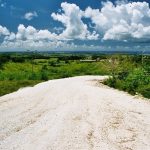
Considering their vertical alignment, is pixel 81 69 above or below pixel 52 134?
below

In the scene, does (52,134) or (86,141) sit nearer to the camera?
(86,141)

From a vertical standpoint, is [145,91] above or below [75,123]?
below

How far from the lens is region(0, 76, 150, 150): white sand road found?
16.6 m

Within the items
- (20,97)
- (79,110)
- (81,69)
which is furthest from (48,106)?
(81,69)

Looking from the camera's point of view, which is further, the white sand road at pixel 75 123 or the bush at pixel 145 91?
the bush at pixel 145 91

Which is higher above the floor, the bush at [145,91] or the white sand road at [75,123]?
the white sand road at [75,123]

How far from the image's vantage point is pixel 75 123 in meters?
20.5

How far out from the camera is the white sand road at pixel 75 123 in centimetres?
1656

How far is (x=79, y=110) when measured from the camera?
968 inches

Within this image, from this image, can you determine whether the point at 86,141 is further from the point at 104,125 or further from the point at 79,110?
the point at 79,110

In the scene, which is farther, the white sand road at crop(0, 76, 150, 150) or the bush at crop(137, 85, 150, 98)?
the bush at crop(137, 85, 150, 98)

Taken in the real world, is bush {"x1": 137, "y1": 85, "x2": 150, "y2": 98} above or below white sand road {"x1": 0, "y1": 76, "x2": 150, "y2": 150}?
below

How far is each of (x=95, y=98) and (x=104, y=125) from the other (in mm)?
10253

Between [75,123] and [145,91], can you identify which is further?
[145,91]
